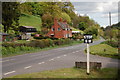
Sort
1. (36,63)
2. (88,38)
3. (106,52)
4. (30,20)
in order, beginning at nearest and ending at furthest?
(88,38) → (36,63) → (106,52) → (30,20)

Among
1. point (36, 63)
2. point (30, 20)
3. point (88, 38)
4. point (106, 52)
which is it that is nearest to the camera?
point (88, 38)

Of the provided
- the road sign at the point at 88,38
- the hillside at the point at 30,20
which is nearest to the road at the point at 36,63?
the road sign at the point at 88,38

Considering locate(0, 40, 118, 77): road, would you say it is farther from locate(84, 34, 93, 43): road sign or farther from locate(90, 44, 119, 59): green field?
locate(84, 34, 93, 43): road sign

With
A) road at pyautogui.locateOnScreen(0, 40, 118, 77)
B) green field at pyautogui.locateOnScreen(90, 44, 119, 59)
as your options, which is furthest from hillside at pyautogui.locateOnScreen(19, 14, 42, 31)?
road at pyautogui.locateOnScreen(0, 40, 118, 77)

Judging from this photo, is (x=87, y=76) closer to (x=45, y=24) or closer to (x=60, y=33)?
(x=60, y=33)

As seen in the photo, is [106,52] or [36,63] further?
[106,52]

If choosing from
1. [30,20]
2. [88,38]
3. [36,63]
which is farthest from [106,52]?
[30,20]

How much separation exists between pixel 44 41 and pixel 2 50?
37.3ft

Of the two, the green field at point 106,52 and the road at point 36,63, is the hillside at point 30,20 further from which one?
the road at point 36,63

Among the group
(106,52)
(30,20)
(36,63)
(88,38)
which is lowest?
(36,63)

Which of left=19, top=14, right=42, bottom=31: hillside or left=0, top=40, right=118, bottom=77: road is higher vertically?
left=19, top=14, right=42, bottom=31: hillside

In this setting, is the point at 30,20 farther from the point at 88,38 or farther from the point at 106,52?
the point at 88,38

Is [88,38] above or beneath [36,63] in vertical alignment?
above

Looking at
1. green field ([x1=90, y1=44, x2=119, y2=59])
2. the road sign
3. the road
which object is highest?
the road sign
